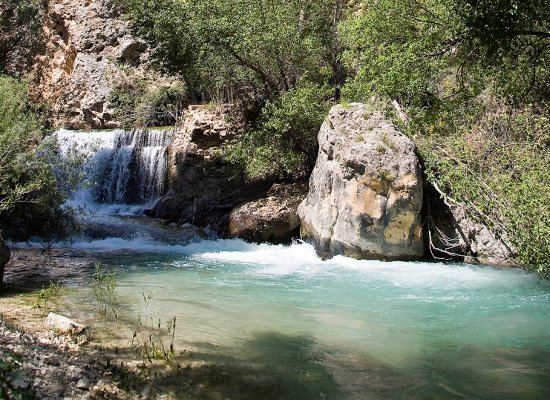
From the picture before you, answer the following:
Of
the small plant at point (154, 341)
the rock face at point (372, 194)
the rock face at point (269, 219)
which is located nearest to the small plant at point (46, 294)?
the small plant at point (154, 341)

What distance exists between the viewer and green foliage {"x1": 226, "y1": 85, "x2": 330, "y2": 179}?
16.3 m

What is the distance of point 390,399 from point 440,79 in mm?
11433

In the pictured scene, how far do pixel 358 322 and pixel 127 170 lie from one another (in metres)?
15.7

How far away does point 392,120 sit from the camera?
13.5m

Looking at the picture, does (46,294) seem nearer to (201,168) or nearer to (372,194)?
(372,194)

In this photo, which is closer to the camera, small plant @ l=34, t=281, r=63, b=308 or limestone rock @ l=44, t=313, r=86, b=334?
limestone rock @ l=44, t=313, r=86, b=334

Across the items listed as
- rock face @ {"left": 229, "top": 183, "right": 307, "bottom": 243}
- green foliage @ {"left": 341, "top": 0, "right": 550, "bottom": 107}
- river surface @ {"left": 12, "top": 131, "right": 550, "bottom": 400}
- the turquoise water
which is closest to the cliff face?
rock face @ {"left": 229, "top": 183, "right": 307, "bottom": 243}

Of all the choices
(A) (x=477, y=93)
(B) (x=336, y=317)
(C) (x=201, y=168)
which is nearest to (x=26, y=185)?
(B) (x=336, y=317)

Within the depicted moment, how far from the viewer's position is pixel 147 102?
25922 millimetres

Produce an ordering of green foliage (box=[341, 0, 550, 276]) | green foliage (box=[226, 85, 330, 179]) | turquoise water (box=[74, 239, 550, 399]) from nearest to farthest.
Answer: turquoise water (box=[74, 239, 550, 399]) → green foliage (box=[341, 0, 550, 276]) → green foliage (box=[226, 85, 330, 179])

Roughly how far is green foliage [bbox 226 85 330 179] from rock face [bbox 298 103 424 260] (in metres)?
2.93

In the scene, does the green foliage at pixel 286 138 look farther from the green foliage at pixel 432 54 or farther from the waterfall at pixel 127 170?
the waterfall at pixel 127 170

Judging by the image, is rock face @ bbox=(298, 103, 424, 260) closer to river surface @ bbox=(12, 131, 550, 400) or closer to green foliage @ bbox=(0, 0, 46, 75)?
river surface @ bbox=(12, 131, 550, 400)

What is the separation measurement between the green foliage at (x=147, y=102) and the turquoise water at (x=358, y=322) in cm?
1353
